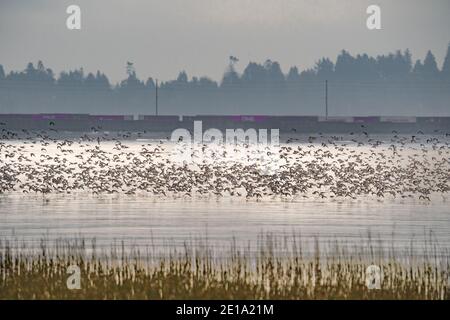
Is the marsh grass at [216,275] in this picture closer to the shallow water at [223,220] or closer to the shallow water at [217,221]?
the shallow water at [223,220]

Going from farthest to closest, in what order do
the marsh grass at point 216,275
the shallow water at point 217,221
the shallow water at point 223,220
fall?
the shallow water at point 217,221
the shallow water at point 223,220
the marsh grass at point 216,275

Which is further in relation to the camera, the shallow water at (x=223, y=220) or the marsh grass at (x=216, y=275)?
the shallow water at (x=223, y=220)

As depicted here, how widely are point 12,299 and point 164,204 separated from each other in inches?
1271

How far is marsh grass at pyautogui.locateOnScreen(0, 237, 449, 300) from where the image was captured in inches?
1316

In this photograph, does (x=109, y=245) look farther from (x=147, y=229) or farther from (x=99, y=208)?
(x=99, y=208)

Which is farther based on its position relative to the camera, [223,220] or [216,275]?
[223,220]

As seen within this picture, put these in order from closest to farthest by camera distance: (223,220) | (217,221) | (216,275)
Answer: (216,275) < (217,221) < (223,220)

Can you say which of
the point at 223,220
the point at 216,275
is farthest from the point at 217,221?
the point at 216,275

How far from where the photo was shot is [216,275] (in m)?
36.4

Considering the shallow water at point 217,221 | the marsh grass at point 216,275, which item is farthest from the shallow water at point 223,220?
the marsh grass at point 216,275

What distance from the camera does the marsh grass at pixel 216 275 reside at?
110 ft

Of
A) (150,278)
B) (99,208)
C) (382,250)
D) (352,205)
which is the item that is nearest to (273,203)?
(352,205)

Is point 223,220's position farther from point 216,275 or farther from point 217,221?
point 216,275

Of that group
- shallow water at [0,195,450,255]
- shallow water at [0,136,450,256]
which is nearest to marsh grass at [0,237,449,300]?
shallow water at [0,136,450,256]
